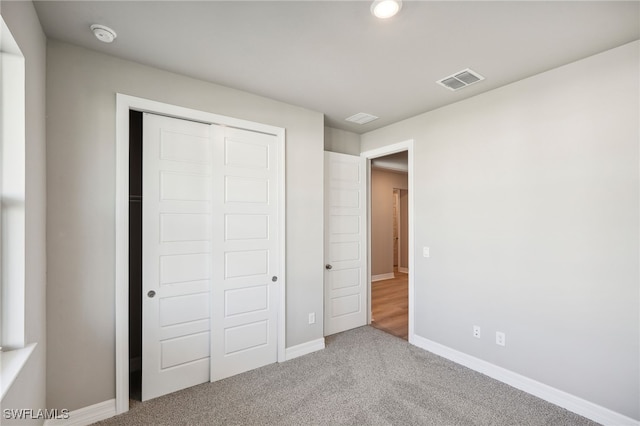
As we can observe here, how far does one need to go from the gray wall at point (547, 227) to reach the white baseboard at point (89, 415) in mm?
3020

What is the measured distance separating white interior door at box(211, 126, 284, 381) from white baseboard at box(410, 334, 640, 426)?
186cm

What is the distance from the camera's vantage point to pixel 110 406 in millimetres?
2123

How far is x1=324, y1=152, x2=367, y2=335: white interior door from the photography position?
12.1 ft

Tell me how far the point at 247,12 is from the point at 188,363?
2.76m

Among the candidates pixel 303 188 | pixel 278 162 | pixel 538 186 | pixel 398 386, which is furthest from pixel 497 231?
pixel 278 162

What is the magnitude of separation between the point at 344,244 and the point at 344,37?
248 cm

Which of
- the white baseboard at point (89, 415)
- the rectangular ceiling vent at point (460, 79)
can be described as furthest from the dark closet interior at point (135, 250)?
the rectangular ceiling vent at point (460, 79)

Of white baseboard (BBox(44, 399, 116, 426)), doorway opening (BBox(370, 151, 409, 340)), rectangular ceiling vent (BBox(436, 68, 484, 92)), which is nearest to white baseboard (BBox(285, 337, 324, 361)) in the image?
doorway opening (BBox(370, 151, 409, 340))

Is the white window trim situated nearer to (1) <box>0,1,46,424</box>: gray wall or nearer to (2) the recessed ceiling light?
(1) <box>0,1,46,424</box>: gray wall

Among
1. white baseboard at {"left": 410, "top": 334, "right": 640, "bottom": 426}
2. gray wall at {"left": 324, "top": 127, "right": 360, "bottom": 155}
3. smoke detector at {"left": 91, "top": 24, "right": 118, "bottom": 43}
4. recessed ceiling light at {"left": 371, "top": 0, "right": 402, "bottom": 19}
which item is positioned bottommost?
white baseboard at {"left": 410, "top": 334, "right": 640, "bottom": 426}

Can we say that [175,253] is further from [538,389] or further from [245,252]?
[538,389]

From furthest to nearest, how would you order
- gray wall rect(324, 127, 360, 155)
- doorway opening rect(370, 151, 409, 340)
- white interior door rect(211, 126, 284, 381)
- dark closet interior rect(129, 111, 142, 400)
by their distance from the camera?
1. doorway opening rect(370, 151, 409, 340)
2. gray wall rect(324, 127, 360, 155)
3. dark closet interior rect(129, 111, 142, 400)
4. white interior door rect(211, 126, 284, 381)

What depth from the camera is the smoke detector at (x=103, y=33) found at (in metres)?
1.83

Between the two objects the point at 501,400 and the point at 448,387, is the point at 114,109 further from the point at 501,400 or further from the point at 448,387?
the point at 501,400
